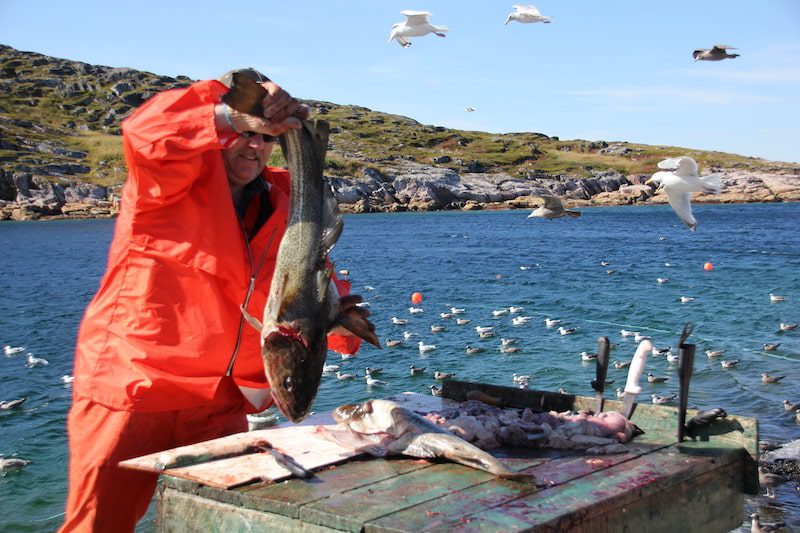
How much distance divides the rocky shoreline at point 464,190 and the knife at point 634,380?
103158mm

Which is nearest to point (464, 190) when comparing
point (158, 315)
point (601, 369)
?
point (601, 369)

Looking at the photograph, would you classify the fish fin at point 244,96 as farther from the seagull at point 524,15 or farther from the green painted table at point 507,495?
the seagull at point 524,15

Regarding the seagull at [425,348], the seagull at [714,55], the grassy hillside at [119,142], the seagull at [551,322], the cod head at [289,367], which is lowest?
the seagull at [425,348]

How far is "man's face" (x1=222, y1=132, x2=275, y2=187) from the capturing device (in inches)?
201

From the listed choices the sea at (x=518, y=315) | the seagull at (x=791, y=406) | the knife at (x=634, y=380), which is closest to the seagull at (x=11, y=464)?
the sea at (x=518, y=315)

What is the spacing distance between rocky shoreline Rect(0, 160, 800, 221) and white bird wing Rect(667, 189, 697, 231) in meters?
96.8

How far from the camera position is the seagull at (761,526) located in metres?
9.91

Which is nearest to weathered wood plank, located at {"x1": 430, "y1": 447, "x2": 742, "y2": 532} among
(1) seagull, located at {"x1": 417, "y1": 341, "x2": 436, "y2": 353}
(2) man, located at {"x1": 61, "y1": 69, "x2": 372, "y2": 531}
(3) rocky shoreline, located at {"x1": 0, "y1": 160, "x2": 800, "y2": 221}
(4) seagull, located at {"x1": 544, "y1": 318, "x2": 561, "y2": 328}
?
(2) man, located at {"x1": 61, "y1": 69, "x2": 372, "y2": 531}

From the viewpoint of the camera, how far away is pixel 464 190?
405 feet

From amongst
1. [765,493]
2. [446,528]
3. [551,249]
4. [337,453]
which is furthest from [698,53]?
[551,249]

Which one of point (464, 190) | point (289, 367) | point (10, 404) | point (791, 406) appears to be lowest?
point (10, 404)

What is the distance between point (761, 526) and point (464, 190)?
114259mm

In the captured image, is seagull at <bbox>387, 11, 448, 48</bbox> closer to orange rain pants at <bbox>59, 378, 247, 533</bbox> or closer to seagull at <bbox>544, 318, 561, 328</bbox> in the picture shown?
orange rain pants at <bbox>59, 378, 247, 533</bbox>

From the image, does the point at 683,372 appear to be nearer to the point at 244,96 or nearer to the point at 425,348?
the point at 244,96
